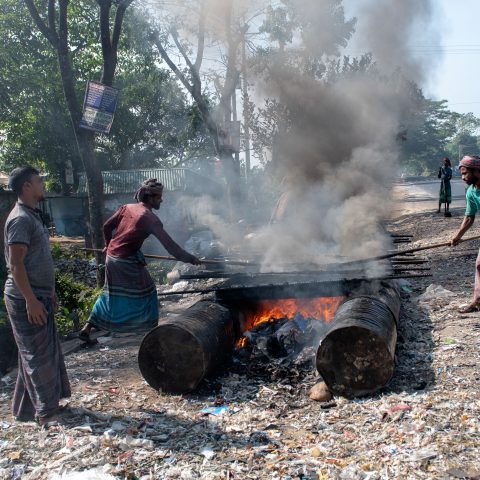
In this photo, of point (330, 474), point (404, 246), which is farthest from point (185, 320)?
point (404, 246)

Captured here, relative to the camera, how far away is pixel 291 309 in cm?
570

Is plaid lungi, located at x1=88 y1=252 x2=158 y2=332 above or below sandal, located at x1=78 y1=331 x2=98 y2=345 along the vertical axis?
above

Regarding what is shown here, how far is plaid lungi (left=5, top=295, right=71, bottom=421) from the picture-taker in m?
3.62

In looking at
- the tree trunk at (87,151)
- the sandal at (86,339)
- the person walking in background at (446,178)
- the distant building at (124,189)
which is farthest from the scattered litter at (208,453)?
the distant building at (124,189)

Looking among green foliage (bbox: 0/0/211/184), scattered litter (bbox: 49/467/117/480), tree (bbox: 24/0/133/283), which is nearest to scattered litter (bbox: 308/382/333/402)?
scattered litter (bbox: 49/467/117/480)

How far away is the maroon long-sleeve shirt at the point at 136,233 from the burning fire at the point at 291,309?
113 centimetres

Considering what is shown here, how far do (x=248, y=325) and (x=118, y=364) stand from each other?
1530 millimetres

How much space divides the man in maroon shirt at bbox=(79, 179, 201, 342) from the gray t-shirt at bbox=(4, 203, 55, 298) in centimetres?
150

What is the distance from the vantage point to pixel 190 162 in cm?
3941

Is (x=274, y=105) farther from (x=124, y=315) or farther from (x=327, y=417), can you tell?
(x=327, y=417)

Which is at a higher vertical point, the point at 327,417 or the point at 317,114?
the point at 317,114

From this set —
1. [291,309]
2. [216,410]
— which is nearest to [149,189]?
[291,309]

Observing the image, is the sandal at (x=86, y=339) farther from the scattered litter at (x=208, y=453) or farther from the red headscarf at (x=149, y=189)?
the scattered litter at (x=208, y=453)

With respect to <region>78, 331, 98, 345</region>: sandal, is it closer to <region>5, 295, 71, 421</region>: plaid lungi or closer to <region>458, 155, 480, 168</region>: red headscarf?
<region>5, 295, 71, 421</region>: plaid lungi
